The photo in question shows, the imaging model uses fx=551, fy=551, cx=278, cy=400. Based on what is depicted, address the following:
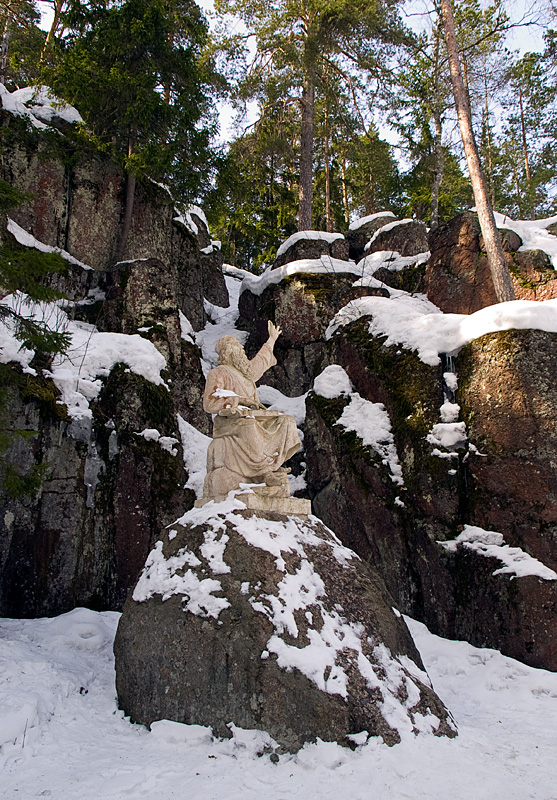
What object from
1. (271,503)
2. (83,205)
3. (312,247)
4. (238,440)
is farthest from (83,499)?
(312,247)

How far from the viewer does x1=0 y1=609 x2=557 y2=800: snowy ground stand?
3533mm

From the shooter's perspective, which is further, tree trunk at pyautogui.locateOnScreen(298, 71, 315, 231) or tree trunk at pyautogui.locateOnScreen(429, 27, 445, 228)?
tree trunk at pyautogui.locateOnScreen(429, 27, 445, 228)

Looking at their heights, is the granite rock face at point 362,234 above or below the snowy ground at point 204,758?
above

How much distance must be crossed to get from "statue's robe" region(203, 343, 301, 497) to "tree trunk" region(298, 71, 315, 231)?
11758mm

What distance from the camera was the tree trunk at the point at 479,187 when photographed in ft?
34.1

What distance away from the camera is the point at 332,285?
1406 cm

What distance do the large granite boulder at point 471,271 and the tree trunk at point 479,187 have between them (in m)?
1.21

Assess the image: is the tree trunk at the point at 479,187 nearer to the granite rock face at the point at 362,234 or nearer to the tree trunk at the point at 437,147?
the tree trunk at the point at 437,147

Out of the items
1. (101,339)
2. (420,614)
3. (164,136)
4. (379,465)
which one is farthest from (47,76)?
(420,614)

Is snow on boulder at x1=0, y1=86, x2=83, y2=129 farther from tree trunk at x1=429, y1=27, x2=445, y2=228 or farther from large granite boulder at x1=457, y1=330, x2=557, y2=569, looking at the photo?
large granite boulder at x1=457, y1=330, x2=557, y2=569

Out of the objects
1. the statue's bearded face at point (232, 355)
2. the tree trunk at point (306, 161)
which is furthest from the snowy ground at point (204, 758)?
the tree trunk at point (306, 161)

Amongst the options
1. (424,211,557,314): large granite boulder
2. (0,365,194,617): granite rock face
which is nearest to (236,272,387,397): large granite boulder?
(424,211,557,314): large granite boulder

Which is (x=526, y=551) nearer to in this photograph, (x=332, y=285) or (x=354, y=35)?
(x=332, y=285)

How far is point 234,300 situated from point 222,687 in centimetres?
1757
